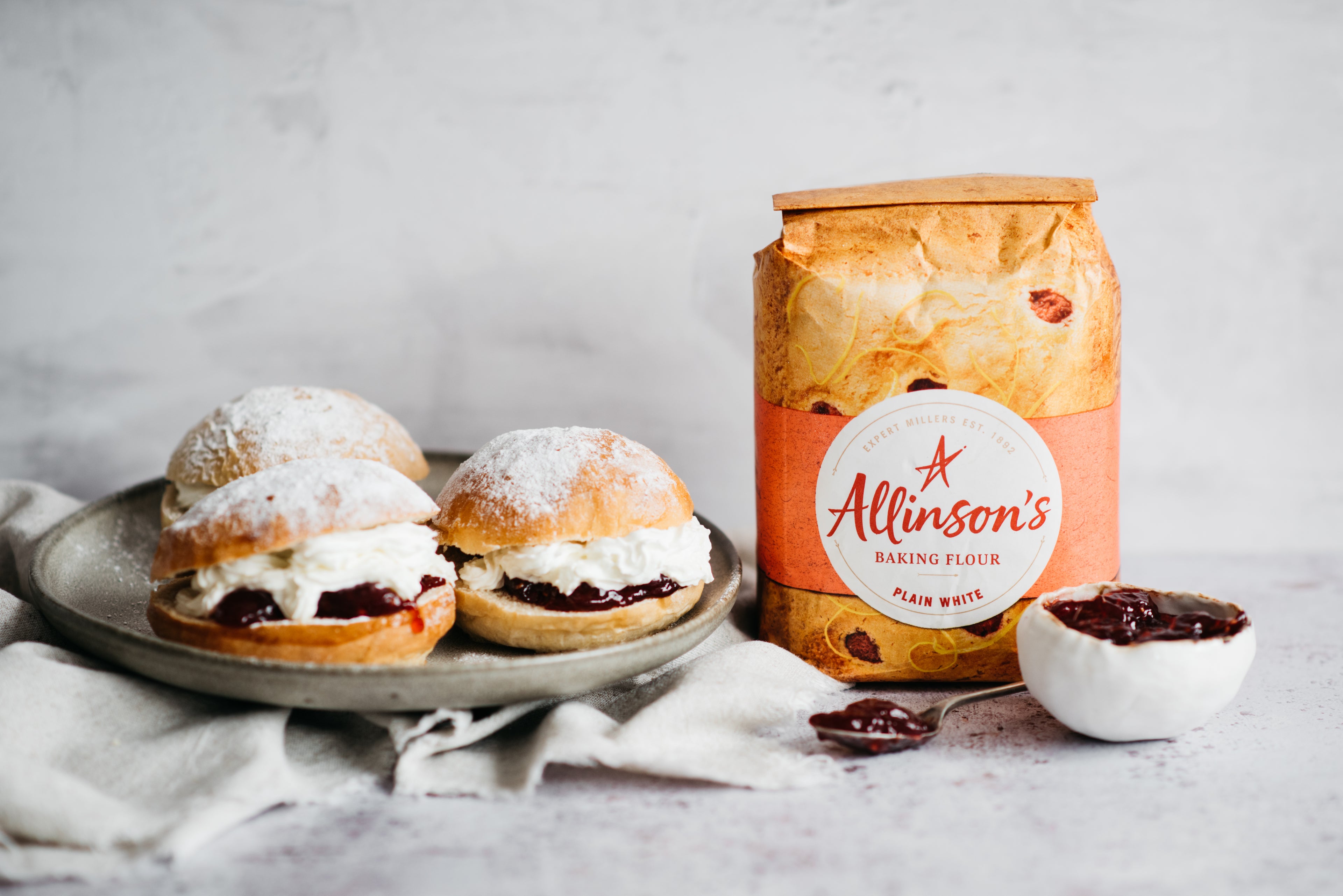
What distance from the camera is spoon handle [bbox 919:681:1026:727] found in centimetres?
135

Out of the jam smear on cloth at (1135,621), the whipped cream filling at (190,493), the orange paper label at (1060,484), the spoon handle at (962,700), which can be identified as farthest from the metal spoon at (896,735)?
the whipped cream filling at (190,493)

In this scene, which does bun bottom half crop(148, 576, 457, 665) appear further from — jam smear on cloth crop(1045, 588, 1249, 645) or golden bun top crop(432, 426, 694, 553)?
jam smear on cloth crop(1045, 588, 1249, 645)

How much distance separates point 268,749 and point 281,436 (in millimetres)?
695

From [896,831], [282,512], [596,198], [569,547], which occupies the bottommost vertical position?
[896,831]

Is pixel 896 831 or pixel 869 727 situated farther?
pixel 869 727

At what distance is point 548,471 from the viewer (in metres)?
1.50

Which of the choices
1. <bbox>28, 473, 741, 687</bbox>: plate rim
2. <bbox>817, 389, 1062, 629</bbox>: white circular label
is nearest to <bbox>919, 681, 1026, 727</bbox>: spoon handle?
<bbox>817, 389, 1062, 629</bbox>: white circular label

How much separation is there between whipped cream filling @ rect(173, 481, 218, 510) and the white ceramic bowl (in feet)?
4.51

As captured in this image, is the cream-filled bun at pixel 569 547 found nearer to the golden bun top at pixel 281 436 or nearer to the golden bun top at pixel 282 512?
the golden bun top at pixel 282 512

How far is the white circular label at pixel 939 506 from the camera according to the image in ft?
4.77

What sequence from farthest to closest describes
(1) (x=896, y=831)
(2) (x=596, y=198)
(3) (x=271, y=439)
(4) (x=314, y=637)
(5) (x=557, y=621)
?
(2) (x=596, y=198) → (3) (x=271, y=439) → (5) (x=557, y=621) → (4) (x=314, y=637) → (1) (x=896, y=831)

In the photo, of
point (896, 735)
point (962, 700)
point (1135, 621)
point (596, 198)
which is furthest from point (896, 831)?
point (596, 198)

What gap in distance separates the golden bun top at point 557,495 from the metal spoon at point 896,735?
1.31 feet

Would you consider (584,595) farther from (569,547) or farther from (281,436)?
(281,436)
